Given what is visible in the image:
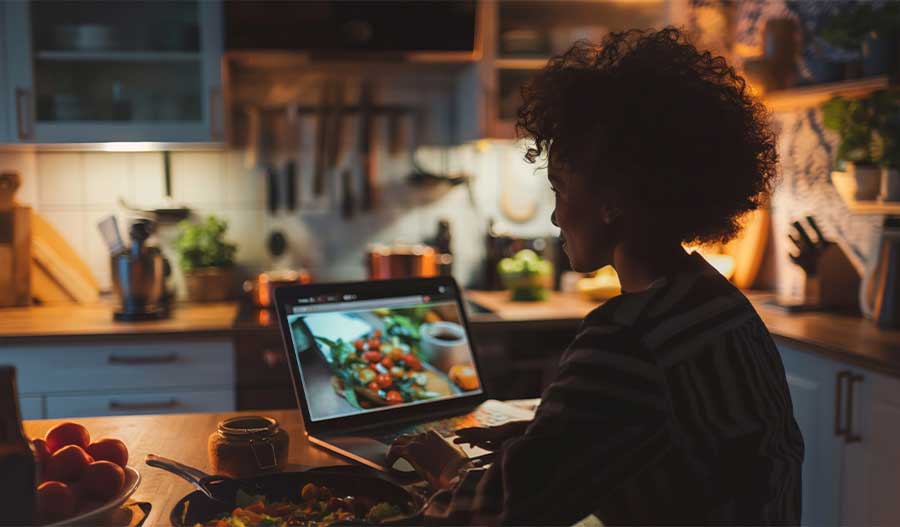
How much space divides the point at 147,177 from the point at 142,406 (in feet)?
3.12

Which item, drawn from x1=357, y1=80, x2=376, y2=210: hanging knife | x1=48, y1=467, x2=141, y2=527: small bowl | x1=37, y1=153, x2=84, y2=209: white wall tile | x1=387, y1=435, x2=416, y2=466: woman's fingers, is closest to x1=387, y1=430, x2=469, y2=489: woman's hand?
x1=387, y1=435, x2=416, y2=466: woman's fingers

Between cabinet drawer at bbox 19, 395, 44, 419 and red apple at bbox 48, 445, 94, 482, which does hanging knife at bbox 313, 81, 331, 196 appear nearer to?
cabinet drawer at bbox 19, 395, 44, 419

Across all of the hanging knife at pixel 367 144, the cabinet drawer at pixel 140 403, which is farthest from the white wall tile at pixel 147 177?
the cabinet drawer at pixel 140 403

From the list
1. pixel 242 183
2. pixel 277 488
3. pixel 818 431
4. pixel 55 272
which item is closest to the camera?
pixel 277 488

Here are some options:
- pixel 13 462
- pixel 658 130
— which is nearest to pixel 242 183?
pixel 13 462

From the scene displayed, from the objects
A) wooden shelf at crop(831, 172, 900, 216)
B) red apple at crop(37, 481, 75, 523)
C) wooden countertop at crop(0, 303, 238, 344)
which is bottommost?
wooden countertop at crop(0, 303, 238, 344)

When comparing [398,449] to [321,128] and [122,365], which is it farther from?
[321,128]

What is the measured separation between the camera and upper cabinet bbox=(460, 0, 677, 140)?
9.63 ft

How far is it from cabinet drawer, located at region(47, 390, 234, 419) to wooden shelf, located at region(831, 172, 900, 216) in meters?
1.95

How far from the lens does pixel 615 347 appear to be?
0.90 m

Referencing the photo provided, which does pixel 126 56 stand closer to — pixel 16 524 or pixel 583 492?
pixel 16 524

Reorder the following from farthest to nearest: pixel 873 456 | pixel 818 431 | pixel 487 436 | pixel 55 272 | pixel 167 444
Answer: pixel 55 272 → pixel 818 431 → pixel 873 456 → pixel 167 444 → pixel 487 436

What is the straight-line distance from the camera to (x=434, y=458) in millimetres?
1182

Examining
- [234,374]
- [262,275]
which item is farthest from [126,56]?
[234,374]
